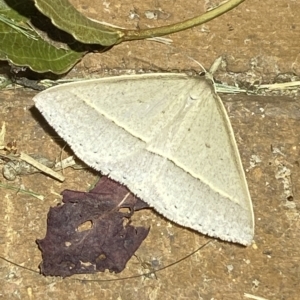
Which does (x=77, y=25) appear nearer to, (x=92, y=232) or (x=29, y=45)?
(x=29, y=45)

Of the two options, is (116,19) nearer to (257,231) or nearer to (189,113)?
(189,113)

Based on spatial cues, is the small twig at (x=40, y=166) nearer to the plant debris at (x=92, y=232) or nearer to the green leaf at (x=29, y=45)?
the plant debris at (x=92, y=232)

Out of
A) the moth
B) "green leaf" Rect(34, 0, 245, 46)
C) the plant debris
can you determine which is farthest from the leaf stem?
the plant debris

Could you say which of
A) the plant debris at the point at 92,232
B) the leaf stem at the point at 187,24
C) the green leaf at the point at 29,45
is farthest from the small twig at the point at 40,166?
the leaf stem at the point at 187,24

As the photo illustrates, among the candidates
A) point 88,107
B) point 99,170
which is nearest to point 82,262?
point 99,170

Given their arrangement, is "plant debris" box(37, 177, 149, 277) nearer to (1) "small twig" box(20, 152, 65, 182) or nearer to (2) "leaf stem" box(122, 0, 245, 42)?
(1) "small twig" box(20, 152, 65, 182)

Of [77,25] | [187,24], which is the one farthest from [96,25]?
[187,24]
